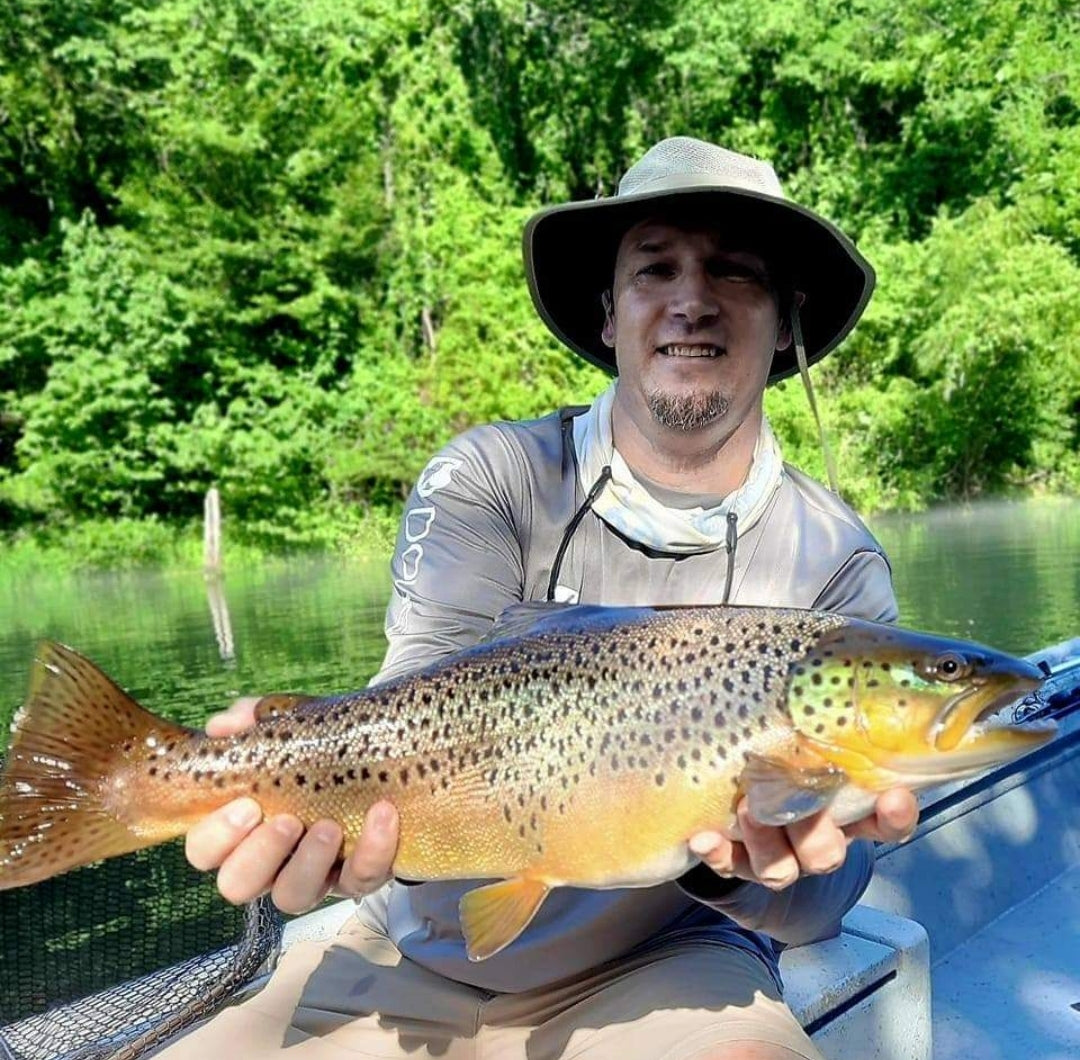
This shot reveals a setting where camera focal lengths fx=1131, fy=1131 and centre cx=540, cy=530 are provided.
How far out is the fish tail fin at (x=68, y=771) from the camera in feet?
6.70

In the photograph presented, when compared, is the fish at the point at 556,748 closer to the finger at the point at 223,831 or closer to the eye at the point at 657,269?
the finger at the point at 223,831

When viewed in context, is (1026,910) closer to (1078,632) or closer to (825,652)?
(825,652)

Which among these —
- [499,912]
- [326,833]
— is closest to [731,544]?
[499,912]

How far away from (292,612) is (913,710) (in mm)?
15004

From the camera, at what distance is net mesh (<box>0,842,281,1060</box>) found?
2.78 m

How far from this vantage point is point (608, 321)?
10.4 feet

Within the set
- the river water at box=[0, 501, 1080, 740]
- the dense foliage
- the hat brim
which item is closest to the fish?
the hat brim

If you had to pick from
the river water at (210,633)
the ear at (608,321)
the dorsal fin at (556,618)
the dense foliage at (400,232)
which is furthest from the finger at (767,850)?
the dense foliage at (400,232)

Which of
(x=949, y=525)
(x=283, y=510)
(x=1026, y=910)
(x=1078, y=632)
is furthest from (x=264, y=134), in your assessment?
(x=1026, y=910)

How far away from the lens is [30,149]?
27328 mm

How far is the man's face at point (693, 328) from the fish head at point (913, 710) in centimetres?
86

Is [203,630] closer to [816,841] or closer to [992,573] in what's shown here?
[992,573]

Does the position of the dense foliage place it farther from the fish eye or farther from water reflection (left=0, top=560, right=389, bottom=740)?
the fish eye

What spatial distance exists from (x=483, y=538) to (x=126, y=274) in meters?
26.1
